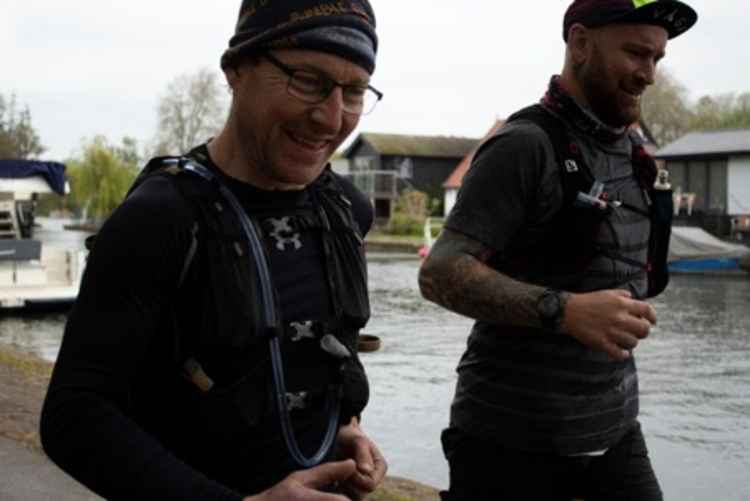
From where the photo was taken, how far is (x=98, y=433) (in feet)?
4.92

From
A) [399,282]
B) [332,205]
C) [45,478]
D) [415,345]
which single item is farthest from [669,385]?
[399,282]

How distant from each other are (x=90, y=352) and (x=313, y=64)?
62cm

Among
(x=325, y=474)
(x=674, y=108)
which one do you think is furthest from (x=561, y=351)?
(x=674, y=108)

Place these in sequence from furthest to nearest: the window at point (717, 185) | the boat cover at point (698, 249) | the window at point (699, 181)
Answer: the window at point (699, 181) → the window at point (717, 185) → the boat cover at point (698, 249)

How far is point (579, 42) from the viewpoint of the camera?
3016 mm

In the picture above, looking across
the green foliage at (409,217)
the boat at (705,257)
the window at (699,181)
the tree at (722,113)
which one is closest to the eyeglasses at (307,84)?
the boat at (705,257)

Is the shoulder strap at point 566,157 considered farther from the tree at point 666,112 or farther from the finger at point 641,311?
the tree at point 666,112

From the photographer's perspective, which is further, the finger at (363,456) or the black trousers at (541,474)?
the black trousers at (541,474)

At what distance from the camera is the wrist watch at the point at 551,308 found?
2609mm

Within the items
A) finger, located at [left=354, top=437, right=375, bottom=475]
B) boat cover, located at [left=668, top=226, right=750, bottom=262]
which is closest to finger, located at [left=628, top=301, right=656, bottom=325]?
finger, located at [left=354, top=437, right=375, bottom=475]

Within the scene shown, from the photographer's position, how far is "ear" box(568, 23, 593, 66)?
298cm

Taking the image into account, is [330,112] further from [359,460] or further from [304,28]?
[359,460]

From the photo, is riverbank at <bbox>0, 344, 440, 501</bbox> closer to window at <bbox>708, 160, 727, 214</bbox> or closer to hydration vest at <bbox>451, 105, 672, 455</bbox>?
hydration vest at <bbox>451, 105, 672, 455</bbox>

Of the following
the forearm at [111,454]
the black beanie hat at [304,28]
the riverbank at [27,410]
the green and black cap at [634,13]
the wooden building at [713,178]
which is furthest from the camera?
the wooden building at [713,178]
